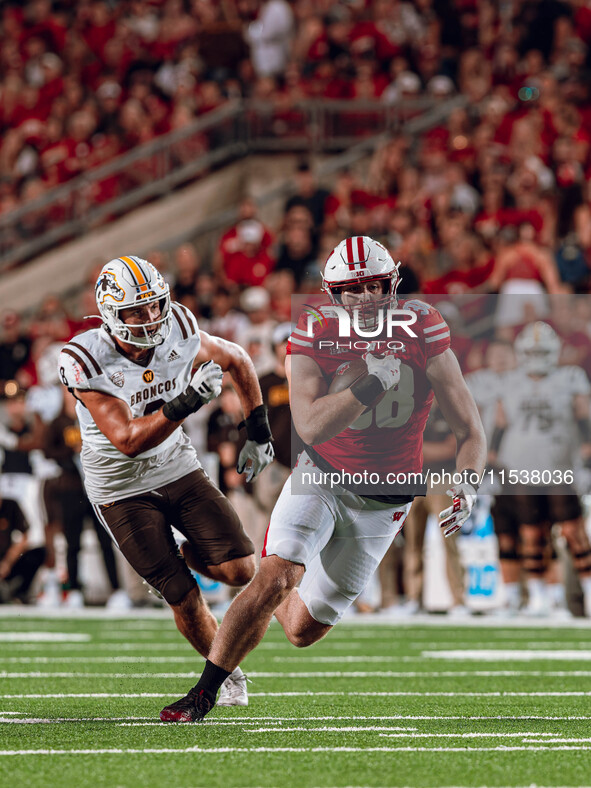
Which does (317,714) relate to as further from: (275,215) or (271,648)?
(275,215)

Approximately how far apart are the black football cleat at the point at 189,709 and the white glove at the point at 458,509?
1032mm

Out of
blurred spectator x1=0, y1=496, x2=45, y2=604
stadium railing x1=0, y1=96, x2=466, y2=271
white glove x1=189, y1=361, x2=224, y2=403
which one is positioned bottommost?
blurred spectator x1=0, y1=496, x2=45, y2=604

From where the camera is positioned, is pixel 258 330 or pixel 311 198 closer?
pixel 258 330

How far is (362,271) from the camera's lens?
18.2ft

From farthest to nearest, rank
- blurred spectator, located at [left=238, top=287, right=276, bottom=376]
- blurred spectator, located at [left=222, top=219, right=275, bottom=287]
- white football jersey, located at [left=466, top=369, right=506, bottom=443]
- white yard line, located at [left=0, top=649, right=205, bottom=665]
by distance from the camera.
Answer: blurred spectator, located at [left=222, top=219, right=275, bottom=287] → blurred spectator, located at [left=238, top=287, right=276, bottom=376] → white football jersey, located at [left=466, top=369, right=506, bottom=443] → white yard line, located at [left=0, top=649, right=205, bottom=665]

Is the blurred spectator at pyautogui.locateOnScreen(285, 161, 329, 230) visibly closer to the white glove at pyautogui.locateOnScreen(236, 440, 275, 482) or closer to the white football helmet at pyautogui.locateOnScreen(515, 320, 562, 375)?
the white football helmet at pyautogui.locateOnScreen(515, 320, 562, 375)

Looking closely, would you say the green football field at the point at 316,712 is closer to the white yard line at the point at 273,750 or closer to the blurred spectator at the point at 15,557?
the white yard line at the point at 273,750

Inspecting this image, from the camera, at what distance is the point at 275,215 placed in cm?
1498

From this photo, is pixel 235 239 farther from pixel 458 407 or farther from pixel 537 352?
pixel 458 407

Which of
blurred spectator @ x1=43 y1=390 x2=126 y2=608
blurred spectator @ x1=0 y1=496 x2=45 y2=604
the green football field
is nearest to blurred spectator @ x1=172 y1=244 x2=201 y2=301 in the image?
blurred spectator @ x1=43 y1=390 x2=126 y2=608

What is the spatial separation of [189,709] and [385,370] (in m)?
1.38

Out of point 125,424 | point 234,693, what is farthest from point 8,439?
point 125,424

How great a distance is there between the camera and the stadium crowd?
11.3m

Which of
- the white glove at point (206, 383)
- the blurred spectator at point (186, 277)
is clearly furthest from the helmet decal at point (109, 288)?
the blurred spectator at point (186, 277)
